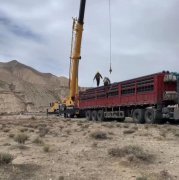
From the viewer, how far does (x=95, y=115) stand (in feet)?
151

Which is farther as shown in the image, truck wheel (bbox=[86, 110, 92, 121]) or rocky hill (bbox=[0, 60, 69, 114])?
rocky hill (bbox=[0, 60, 69, 114])

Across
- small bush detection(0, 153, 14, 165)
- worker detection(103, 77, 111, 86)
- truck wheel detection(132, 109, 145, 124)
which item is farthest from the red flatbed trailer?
small bush detection(0, 153, 14, 165)

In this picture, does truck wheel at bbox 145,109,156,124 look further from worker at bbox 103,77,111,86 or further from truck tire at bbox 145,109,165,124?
worker at bbox 103,77,111,86

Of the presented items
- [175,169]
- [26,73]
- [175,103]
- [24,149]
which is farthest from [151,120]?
[26,73]

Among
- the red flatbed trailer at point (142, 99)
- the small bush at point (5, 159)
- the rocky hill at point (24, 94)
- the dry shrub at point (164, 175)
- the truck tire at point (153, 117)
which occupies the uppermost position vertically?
the rocky hill at point (24, 94)

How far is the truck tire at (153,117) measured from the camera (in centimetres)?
3262

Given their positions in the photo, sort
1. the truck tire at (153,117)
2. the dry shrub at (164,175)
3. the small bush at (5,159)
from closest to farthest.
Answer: the dry shrub at (164,175) < the small bush at (5,159) < the truck tire at (153,117)

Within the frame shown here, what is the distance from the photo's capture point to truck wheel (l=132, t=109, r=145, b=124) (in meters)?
35.0

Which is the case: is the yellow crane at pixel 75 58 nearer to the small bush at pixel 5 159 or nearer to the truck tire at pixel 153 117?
the truck tire at pixel 153 117

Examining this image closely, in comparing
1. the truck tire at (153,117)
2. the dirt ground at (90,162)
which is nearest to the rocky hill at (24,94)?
the truck tire at (153,117)

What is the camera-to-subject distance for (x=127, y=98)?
37469mm

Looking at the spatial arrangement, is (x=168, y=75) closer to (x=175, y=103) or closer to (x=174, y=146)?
(x=175, y=103)

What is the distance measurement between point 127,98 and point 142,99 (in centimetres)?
300

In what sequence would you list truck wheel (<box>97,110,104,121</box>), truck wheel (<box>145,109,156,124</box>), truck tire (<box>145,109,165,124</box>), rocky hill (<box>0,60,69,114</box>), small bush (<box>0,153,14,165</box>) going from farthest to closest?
rocky hill (<box>0,60,69,114</box>), truck wheel (<box>97,110,104,121</box>), truck wheel (<box>145,109,156,124</box>), truck tire (<box>145,109,165,124</box>), small bush (<box>0,153,14,165</box>)
